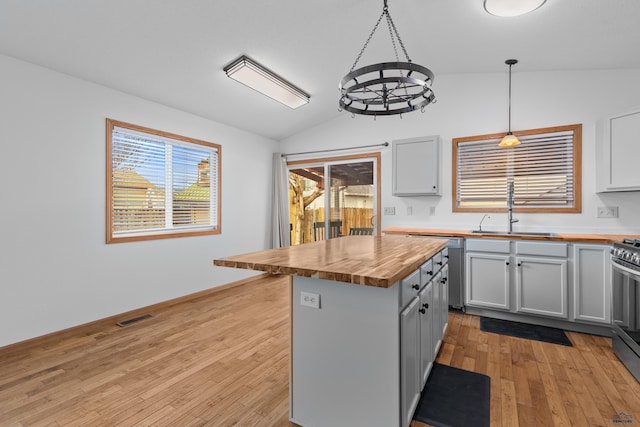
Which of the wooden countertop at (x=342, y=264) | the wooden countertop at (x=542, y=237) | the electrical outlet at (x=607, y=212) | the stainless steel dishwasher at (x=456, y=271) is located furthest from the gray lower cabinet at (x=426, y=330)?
the electrical outlet at (x=607, y=212)

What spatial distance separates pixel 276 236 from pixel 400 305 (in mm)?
4053

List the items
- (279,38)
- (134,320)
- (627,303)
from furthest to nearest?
(134,320) → (279,38) → (627,303)

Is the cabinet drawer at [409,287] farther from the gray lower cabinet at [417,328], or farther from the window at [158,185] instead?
the window at [158,185]

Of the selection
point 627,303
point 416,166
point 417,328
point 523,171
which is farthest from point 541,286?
point 417,328

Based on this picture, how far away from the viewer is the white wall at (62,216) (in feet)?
8.32

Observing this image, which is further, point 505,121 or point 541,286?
point 505,121

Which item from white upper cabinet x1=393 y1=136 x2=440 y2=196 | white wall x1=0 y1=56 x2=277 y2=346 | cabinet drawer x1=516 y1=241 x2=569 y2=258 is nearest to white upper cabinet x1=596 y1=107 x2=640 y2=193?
cabinet drawer x1=516 y1=241 x2=569 y2=258

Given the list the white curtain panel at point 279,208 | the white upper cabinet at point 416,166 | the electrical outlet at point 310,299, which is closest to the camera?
the electrical outlet at point 310,299

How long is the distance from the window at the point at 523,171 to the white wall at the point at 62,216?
3745mm

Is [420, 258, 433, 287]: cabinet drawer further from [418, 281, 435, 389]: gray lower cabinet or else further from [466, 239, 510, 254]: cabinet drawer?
[466, 239, 510, 254]: cabinet drawer

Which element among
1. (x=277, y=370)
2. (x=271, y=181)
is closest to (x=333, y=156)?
(x=271, y=181)

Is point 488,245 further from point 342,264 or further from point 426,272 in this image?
point 342,264

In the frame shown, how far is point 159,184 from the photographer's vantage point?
3748 millimetres

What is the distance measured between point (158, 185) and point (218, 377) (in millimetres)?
2515
